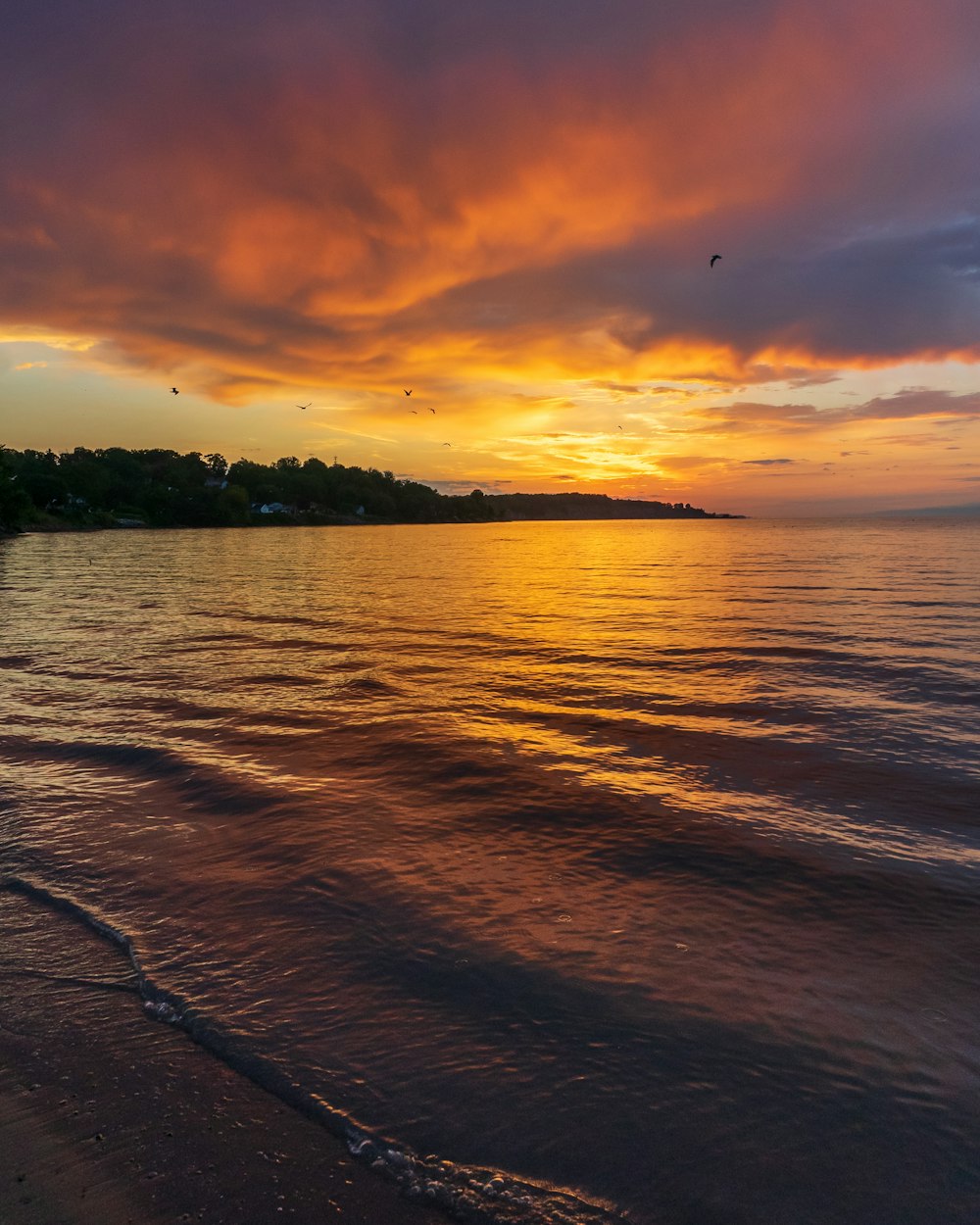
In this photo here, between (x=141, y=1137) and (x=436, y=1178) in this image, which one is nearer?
(x=436, y=1178)

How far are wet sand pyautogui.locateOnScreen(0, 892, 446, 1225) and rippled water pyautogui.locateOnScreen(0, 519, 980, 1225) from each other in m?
0.25

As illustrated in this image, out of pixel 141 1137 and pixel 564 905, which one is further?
pixel 564 905

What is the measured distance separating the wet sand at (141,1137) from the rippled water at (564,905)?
0.82 ft

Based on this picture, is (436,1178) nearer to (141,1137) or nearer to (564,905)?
(141,1137)

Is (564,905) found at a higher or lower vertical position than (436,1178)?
lower

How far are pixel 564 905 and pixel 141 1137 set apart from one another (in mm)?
4201

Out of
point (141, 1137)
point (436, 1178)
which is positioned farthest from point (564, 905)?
point (141, 1137)

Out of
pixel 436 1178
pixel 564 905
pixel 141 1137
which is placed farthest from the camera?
pixel 564 905

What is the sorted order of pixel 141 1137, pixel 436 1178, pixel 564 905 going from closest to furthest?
1. pixel 436 1178
2. pixel 141 1137
3. pixel 564 905

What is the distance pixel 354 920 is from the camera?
6.89 m

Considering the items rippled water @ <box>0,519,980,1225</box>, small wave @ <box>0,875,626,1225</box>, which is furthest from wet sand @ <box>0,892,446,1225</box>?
rippled water @ <box>0,519,980,1225</box>

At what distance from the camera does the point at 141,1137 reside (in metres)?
4.21

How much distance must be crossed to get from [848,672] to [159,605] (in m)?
30.5

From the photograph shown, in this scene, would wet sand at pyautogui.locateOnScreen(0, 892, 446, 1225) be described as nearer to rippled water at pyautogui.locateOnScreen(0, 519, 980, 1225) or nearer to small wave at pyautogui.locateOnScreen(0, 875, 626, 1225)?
small wave at pyautogui.locateOnScreen(0, 875, 626, 1225)
